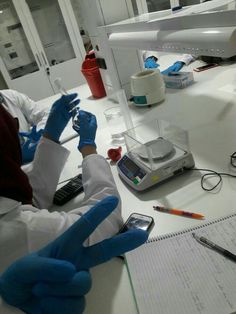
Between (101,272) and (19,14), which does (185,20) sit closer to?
(101,272)

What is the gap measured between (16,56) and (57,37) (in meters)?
0.59

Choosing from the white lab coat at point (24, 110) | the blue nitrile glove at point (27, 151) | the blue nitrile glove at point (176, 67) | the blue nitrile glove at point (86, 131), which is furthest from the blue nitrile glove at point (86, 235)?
the blue nitrile glove at point (176, 67)

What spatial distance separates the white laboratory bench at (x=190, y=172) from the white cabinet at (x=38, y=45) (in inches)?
91.0

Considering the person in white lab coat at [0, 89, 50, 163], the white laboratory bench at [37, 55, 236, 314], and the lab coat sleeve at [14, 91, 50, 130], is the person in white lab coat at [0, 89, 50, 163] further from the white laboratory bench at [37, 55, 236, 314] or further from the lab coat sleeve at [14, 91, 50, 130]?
the white laboratory bench at [37, 55, 236, 314]

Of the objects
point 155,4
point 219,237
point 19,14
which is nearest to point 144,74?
point 155,4

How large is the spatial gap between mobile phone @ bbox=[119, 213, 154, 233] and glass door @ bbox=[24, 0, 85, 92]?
10.8ft

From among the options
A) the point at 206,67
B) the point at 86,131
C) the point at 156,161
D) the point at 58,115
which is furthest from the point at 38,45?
the point at 156,161

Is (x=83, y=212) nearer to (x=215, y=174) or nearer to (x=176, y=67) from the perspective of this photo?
(x=215, y=174)

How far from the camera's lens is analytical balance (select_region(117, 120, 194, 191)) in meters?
0.87

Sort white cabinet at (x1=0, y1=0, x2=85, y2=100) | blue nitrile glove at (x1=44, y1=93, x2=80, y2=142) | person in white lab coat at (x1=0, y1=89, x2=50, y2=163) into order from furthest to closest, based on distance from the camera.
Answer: white cabinet at (x1=0, y1=0, x2=85, y2=100) → person in white lab coat at (x1=0, y1=89, x2=50, y2=163) → blue nitrile glove at (x1=44, y1=93, x2=80, y2=142)

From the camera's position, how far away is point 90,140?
1.01 m

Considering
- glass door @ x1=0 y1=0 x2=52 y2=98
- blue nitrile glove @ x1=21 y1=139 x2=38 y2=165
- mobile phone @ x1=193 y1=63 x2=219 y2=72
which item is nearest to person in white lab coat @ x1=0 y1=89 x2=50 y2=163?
blue nitrile glove @ x1=21 y1=139 x2=38 y2=165

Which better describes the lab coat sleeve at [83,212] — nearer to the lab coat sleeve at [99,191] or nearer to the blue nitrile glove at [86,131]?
the lab coat sleeve at [99,191]

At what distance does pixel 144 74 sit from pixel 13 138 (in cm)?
91
